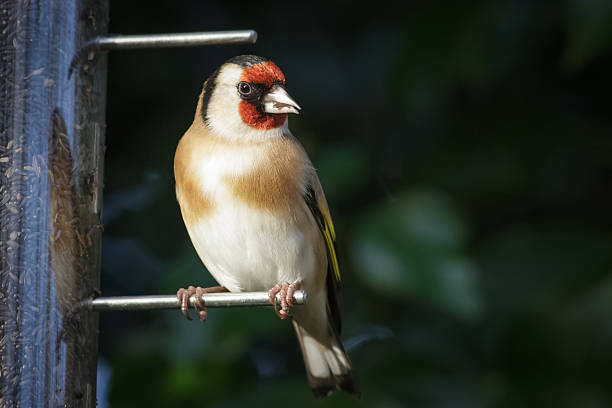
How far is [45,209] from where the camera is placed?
7.04 feet

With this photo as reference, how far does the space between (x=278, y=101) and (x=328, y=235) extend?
504 mm

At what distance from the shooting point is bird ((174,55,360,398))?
7.95 ft

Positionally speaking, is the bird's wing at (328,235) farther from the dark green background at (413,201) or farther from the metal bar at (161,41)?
the metal bar at (161,41)

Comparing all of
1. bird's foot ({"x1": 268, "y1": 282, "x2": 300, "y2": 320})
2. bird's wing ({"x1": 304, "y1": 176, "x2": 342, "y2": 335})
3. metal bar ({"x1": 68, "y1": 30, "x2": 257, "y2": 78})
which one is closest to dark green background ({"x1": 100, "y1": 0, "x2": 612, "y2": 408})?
bird's wing ({"x1": 304, "y1": 176, "x2": 342, "y2": 335})

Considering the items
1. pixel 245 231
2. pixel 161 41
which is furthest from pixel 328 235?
pixel 161 41

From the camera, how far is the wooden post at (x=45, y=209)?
209cm

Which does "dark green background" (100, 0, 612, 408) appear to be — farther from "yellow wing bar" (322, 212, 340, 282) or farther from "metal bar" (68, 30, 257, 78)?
"metal bar" (68, 30, 257, 78)

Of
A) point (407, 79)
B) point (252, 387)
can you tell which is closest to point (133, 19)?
point (407, 79)

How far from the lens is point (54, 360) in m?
2.11

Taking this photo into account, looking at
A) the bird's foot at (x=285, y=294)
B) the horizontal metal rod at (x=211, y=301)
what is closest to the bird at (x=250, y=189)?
the bird's foot at (x=285, y=294)

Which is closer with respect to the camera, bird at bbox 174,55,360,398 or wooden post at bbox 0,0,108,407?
wooden post at bbox 0,0,108,407

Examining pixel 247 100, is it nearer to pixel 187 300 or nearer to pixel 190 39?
pixel 190 39

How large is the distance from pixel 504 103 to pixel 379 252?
1.07 m

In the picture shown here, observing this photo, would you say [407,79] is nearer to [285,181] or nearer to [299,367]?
[285,181]
